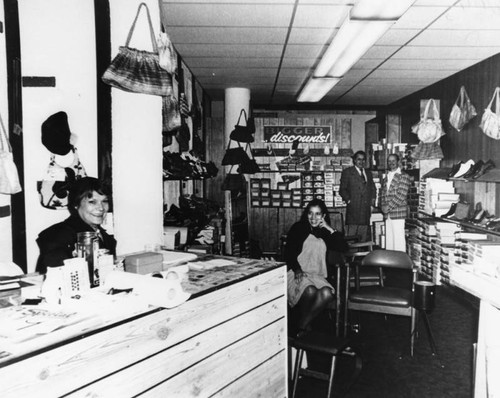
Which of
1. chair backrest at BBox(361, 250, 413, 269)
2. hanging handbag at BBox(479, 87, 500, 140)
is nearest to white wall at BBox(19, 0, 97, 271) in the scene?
chair backrest at BBox(361, 250, 413, 269)

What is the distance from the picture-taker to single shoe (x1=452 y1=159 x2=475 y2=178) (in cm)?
641

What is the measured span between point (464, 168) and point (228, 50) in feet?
11.3

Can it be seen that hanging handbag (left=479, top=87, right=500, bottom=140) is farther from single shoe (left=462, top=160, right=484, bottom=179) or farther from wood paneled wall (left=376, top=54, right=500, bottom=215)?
single shoe (left=462, top=160, right=484, bottom=179)

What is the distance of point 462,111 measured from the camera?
6.63 m

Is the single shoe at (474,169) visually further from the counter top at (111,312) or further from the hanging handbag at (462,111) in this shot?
the counter top at (111,312)

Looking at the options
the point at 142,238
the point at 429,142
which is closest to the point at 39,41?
the point at 142,238

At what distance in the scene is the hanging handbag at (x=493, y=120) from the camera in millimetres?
5621

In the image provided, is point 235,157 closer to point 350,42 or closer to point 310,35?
point 310,35

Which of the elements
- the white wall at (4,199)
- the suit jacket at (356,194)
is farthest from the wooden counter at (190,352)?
the suit jacket at (356,194)

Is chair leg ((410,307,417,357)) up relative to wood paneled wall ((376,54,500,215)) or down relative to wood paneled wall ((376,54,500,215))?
down

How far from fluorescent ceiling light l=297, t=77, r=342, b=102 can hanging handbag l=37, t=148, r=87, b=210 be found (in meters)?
4.34

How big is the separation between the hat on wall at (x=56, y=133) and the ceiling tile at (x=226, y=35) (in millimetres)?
2119

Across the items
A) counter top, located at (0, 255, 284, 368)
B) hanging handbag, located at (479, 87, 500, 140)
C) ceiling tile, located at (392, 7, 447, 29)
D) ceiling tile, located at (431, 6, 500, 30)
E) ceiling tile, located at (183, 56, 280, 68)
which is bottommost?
counter top, located at (0, 255, 284, 368)

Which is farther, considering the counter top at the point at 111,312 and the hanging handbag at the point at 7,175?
the hanging handbag at the point at 7,175
